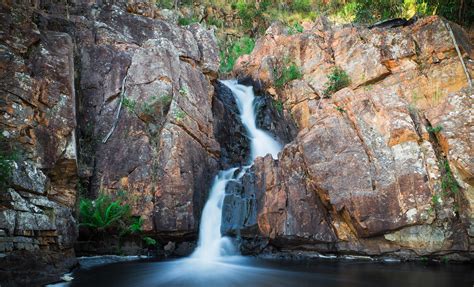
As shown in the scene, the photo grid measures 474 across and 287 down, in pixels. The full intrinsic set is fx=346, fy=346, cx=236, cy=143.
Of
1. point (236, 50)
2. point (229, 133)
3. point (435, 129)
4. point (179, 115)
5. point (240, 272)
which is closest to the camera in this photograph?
point (240, 272)

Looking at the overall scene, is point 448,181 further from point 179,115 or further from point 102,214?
point 102,214

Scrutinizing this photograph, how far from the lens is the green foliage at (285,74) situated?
650 inches

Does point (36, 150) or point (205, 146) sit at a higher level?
point (205, 146)

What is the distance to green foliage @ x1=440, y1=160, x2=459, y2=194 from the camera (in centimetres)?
1041

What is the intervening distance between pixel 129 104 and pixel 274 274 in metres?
7.93

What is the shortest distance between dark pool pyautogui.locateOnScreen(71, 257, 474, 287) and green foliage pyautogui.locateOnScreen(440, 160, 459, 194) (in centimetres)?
216

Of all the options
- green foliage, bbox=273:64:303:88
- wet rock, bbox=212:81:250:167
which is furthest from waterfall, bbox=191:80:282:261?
green foliage, bbox=273:64:303:88

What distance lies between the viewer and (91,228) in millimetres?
10633

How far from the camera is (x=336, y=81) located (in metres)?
14.6

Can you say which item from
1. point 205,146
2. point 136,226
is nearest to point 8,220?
point 136,226

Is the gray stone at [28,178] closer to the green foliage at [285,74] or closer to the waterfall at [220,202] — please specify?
the waterfall at [220,202]

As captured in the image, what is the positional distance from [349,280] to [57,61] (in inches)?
412

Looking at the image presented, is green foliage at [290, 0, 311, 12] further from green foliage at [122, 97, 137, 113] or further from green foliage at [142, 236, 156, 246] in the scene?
green foliage at [142, 236, 156, 246]

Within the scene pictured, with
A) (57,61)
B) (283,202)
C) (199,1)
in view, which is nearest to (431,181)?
(283,202)
